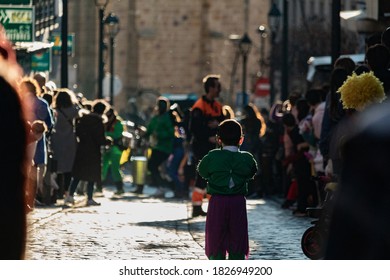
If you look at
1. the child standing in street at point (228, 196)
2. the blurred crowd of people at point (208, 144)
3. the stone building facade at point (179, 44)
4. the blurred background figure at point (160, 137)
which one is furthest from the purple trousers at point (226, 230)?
the stone building facade at point (179, 44)

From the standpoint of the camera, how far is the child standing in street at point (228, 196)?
1014 cm

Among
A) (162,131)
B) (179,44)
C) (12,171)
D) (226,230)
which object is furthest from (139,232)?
(179,44)

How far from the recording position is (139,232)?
15211 mm

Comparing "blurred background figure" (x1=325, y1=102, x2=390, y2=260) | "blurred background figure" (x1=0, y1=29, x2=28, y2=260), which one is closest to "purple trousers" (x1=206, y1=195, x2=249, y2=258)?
"blurred background figure" (x1=0, y1=29, x2=28, y2=260)

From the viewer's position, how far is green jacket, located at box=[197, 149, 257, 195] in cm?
1032

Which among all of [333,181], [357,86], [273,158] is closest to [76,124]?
[273,158]

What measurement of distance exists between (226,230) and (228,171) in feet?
1.38

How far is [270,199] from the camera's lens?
24.3 meters

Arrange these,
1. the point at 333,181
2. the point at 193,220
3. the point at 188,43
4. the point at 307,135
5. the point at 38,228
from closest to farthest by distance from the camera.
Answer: the point at 333,181, the point at 38,228, the point at 193,220, the point at 307,135, the point at 188,43

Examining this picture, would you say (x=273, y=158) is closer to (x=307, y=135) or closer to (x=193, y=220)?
(x=307, y=135)

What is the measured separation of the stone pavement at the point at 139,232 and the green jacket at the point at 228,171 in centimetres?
164

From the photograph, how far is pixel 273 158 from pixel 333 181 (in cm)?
1317

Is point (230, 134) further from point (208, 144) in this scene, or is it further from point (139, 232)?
point (208, 144)

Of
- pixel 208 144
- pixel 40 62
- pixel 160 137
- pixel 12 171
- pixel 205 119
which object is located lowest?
pixel 160 137
